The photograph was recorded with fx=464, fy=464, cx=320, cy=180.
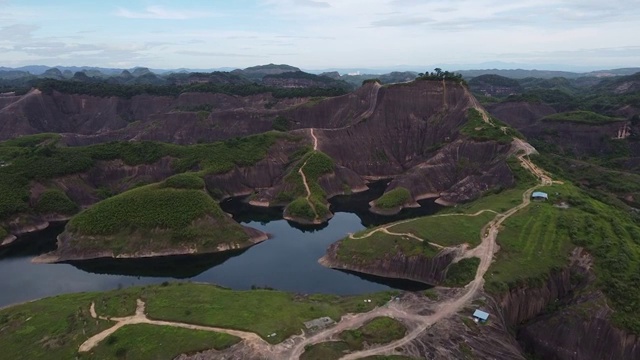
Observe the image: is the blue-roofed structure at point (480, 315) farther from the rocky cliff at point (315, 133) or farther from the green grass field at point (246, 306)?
the rocky cliff at point (315, 133)

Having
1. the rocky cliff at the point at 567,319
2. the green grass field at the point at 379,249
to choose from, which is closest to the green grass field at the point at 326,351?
the rocky cliff at the point at 567,319

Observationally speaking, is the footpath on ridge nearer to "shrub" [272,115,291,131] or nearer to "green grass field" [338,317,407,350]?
"green grass field" [338,317,407,350]

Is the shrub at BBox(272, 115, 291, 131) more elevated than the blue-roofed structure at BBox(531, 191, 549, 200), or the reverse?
the shrub at BBox(272, 115, 291, 131)

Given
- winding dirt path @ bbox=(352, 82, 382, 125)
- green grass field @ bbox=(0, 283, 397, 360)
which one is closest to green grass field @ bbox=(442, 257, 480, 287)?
green grass field @ bbox=(0, 283, 397, 360)

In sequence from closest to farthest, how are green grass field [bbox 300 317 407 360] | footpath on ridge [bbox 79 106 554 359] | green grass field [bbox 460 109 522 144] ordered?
green grass field [bbox 300 317 407 360] < footpath on ridge [bbox 79 106 554 359] < green grass field [bbox 460 109 522 144]

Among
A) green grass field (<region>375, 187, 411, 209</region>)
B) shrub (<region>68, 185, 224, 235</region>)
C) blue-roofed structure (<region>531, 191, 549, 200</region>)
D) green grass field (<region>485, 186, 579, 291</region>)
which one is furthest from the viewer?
green grass field (<region>375, 187, 411, 209</region>)

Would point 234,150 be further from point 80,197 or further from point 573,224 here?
point 573,224

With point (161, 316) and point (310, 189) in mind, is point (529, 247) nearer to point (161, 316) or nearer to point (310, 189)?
point (161, 316)
